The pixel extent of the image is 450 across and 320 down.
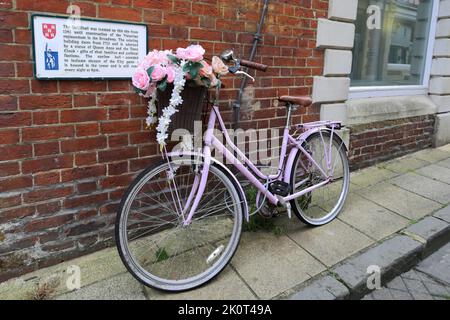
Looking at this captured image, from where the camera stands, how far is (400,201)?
3719 millimetres

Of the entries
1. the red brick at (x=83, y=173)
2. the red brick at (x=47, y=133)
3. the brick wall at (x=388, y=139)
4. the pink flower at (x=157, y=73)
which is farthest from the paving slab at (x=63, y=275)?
the brick wall at (x=388, y=139)

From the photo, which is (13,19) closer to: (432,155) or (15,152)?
(15,152)

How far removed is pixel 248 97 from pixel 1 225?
6.88 ft

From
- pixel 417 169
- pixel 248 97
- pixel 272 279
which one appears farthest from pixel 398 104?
pixel 272 279

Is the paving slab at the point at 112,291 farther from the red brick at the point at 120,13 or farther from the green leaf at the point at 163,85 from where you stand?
the red brick at the point at 120,13

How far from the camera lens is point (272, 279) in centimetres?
246

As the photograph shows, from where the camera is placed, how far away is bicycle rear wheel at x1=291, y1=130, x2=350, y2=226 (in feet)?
10.1

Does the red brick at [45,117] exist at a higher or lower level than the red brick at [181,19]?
A: lower

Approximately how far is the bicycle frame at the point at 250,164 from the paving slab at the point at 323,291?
674 millimetres

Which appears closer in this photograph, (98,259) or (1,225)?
(1,225)

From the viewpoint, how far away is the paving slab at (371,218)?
10.3ft

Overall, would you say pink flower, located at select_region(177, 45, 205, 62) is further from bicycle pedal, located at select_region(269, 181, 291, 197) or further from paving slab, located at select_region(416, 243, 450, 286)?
paving slab, located at select_region(416, 243, 450, 286)

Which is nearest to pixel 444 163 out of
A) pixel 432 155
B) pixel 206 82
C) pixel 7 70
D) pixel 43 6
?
pixel 432 155
